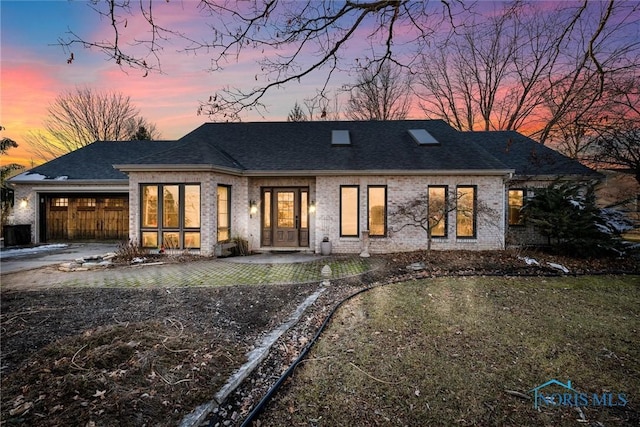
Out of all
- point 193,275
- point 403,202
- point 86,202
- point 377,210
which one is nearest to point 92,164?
point 86,202

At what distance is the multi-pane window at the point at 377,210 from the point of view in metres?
11.1

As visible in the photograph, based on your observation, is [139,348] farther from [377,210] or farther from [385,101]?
[385,101]

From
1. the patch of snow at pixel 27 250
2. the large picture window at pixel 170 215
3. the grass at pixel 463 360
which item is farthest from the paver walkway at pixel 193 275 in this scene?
the patch of snow at pixel 27 250

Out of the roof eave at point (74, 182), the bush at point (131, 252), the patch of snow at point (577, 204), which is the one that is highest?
the roof eave at point (74, 182)

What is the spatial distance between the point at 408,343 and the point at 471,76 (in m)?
22.6

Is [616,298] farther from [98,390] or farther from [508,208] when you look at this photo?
[98,390]

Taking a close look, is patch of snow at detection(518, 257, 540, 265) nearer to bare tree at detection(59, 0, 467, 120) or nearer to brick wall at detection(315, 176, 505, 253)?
brick wall at detection(315, 176, 505, 253)

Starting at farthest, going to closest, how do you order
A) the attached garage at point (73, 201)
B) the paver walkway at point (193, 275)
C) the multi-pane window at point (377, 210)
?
the attached garage at point (73, 201)
the multi-pane window at point (377, 210)
the paver walkway at point (193, 275)

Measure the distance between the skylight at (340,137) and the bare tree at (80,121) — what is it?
21736 millimetres

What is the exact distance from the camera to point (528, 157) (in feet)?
43.3

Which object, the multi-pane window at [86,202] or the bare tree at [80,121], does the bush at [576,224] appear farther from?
the bare tree at [80,121]

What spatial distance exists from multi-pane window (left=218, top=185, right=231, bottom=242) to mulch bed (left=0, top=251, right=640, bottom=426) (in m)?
4.51

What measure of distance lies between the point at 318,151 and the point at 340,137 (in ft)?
4.58

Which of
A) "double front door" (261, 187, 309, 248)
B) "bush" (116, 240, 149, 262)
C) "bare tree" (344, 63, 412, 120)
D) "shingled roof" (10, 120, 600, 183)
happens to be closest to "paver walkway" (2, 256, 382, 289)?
"bush" (116, 240, 149, 262)
